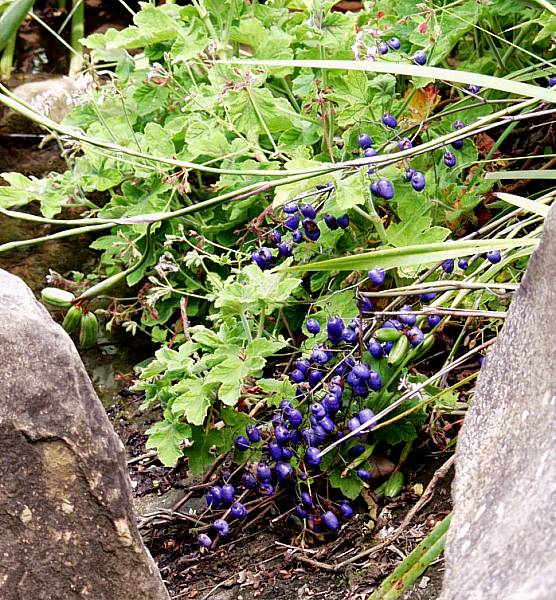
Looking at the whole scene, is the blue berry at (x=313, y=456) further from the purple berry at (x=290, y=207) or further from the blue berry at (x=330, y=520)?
the purple berry at (x=290, y=207)

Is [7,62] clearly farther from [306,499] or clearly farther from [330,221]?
[306,499]

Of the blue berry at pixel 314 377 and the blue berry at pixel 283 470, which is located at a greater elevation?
the blue berry at pixel 314 377

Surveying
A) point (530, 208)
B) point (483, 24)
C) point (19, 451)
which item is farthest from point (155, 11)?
point (19, 451)

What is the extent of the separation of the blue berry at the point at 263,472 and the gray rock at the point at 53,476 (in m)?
0.41

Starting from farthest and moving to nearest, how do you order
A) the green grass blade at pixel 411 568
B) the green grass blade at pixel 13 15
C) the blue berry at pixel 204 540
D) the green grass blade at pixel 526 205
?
1. the green grass blade at pixel 13 15
2. the blue berry at pixel 204 540
3. the green grass blade at pixel 526 205
4. the green grass blade at pixel 411 568

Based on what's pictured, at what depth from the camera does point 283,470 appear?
166 cm

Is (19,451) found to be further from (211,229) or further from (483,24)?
(483,24)

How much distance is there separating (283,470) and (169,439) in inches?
8.6

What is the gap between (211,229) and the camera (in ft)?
7.47

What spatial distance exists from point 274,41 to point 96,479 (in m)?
1.31

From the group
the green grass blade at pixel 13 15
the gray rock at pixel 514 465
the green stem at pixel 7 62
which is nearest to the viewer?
the gray rock at pixel 514 465

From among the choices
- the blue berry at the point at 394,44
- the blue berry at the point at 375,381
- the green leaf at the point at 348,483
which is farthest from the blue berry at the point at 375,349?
the blue berry at the point at 394,44

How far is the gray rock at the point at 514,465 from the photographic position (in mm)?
772

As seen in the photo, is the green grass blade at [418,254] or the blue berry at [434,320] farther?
the blue berry at [434,320]
